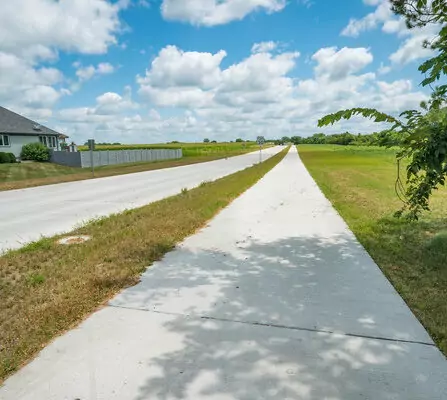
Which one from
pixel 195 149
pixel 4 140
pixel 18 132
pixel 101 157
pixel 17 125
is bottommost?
pixel 101 157

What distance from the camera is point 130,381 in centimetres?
274

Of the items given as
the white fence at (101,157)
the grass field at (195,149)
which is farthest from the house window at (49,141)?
the grass field at (195,149)

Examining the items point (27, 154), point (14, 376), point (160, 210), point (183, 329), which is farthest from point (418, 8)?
point (27, 154)

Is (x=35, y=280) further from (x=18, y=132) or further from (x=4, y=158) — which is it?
(x=18, y=132)

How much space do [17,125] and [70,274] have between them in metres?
39.5

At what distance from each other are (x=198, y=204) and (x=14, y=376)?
8.29 m

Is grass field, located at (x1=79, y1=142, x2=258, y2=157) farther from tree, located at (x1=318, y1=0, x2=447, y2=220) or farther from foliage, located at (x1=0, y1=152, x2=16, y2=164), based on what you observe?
tree, located at (x1=318, y1=0, x2=447, y2=220)

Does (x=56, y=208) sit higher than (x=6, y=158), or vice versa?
(x=6, y=158)

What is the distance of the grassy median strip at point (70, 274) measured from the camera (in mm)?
3443

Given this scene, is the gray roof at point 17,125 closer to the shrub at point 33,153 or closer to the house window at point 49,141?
the house window at point 49,141

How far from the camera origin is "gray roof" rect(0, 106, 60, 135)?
3626cm

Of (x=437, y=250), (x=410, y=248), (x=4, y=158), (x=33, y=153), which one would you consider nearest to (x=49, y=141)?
(x=33, y=153)

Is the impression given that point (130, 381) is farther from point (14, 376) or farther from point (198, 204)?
point (198, 204)

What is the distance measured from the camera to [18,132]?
3675 cm
